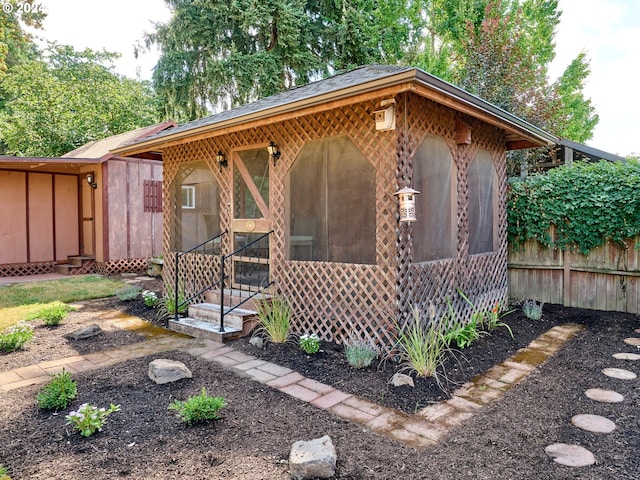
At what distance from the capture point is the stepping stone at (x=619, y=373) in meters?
3.65

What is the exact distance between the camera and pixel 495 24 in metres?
10.3

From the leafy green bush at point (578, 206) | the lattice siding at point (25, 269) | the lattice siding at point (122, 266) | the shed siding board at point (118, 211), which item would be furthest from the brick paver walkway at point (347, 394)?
the lattice siding at point (25, 269)

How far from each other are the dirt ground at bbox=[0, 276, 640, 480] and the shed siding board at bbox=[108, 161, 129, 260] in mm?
6443

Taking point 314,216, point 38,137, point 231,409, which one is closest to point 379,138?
point 314,216

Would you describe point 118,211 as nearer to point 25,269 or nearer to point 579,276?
point 25,269

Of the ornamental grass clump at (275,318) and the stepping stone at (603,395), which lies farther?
the ornamental grass clump at (275,318)

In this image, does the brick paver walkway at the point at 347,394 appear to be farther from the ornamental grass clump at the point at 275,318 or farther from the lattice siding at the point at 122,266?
the lattice siding at the point at 122,266

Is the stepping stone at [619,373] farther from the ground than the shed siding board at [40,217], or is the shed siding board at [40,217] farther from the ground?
the shed siding board at [40,217]

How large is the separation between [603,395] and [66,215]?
12.1 m

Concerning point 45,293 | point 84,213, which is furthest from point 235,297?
point 84,213

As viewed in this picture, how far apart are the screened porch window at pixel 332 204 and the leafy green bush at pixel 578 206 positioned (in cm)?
331
